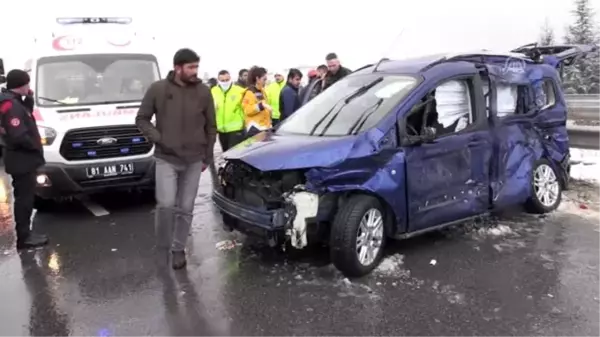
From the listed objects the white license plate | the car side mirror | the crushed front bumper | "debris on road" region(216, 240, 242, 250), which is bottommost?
"debris on road" region(216, 240, 242, 250)

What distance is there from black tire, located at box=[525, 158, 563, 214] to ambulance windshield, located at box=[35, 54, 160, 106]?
5.05 metres

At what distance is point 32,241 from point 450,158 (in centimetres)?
426

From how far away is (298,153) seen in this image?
4.69 metres

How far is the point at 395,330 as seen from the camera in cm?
380

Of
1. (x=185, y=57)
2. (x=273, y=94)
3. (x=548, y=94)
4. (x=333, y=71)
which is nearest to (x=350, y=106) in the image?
(x=185, y=57)

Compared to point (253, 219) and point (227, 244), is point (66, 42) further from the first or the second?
point (253, 219)

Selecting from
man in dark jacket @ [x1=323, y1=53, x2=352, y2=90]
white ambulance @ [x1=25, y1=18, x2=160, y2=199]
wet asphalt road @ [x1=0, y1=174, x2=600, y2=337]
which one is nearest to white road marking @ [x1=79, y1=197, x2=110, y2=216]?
white ambulance @ [x1=25, y1=18, x2=160, y2=199]

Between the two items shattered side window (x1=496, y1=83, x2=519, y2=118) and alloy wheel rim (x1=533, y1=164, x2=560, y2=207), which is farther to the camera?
alloy wheel rim (x1=533, y1=164, x2=560, y2=207)

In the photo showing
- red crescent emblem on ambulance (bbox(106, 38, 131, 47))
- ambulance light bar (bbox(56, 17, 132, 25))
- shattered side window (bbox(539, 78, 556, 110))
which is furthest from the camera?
ambulance light bar (bbox(56, 17, 132, 25))

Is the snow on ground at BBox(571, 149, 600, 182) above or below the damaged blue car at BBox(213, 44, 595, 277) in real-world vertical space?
below

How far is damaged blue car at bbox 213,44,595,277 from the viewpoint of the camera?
4656 mm

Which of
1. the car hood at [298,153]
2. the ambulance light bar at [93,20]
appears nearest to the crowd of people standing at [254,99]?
the ambulance light bar at [93,20]

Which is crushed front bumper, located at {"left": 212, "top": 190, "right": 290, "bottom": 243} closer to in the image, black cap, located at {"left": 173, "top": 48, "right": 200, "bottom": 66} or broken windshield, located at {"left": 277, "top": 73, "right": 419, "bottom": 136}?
broken windshield, located at {"left": 277, "top": 73, "right": 419, "bottom": 136}

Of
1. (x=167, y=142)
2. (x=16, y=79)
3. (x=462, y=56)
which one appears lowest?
(x=167, y=142)
